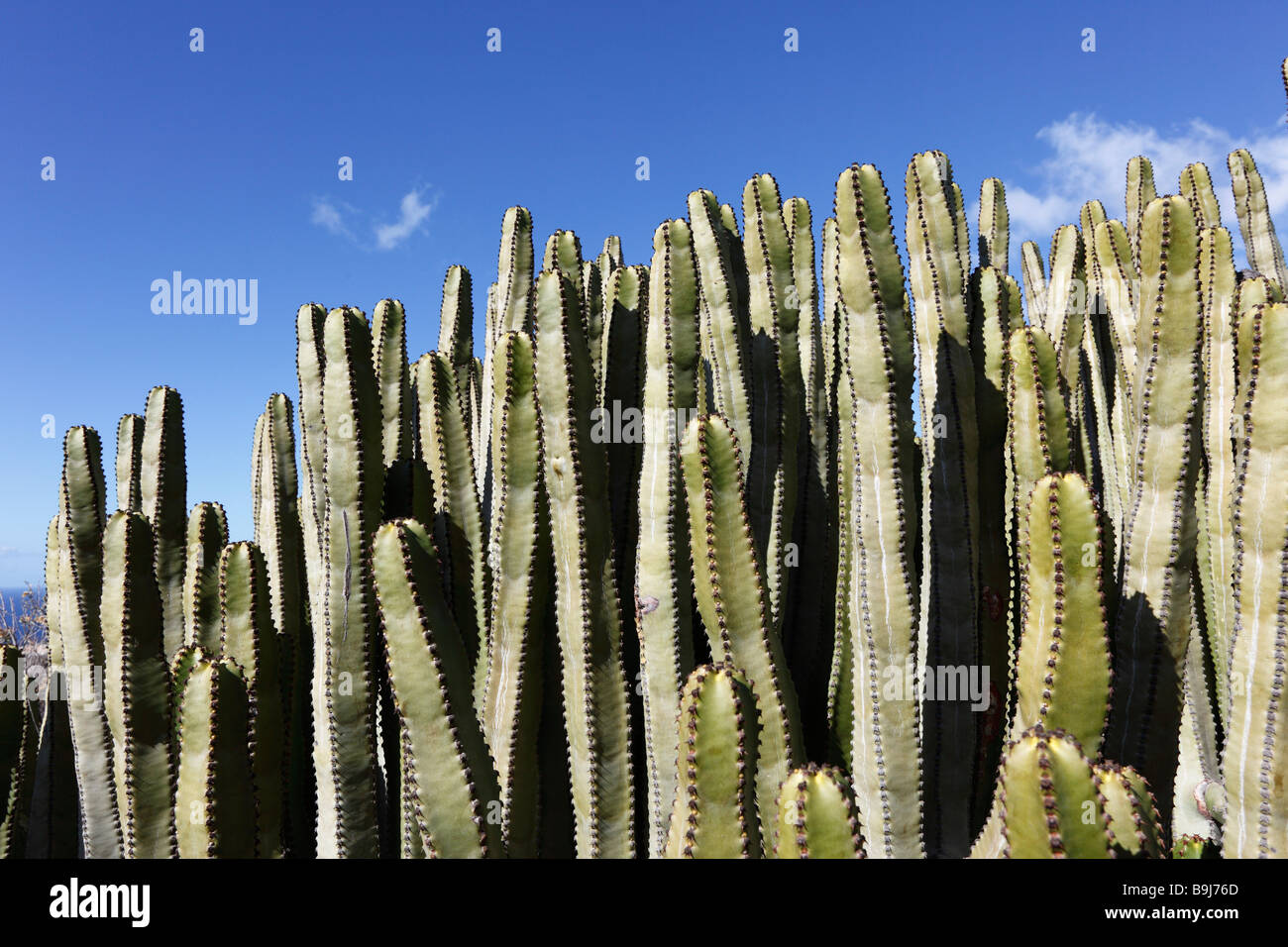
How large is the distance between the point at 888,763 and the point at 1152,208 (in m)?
2.24

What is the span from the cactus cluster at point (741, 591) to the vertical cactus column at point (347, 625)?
0.05 feet

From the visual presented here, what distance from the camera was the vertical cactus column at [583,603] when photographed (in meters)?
2.86

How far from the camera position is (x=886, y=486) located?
110 inches

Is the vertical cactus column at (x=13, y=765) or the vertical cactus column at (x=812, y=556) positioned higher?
the vertical cactus column at (x=812, y=556)

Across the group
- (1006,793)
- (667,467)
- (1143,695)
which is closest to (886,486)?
(667,467)

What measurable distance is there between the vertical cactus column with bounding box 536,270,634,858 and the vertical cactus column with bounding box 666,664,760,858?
0.97 meters

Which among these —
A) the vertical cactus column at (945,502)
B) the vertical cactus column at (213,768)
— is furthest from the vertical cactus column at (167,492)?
the vertical cactus column at (945,502)

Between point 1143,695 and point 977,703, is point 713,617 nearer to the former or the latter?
point 977,703

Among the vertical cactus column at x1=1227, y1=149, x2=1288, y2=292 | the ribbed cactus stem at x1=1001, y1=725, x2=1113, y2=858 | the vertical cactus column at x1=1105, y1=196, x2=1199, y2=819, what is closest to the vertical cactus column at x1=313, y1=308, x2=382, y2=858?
the ribbed cactus stem at x1=1001, y1=725, x2=1113, y2=858

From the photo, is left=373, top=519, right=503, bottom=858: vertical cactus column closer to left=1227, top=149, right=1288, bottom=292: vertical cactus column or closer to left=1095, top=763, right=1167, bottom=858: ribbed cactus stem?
left=1095, top=763, right=1167, bottom=858: ribbed cactus stem

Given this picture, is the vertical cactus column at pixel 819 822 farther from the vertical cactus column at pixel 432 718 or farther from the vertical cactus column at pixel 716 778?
the vertical cactus column at pixel 432 718

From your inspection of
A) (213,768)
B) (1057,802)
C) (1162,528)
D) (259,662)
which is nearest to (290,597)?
(259,662)

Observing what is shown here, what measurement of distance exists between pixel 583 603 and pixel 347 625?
3.34 feet
